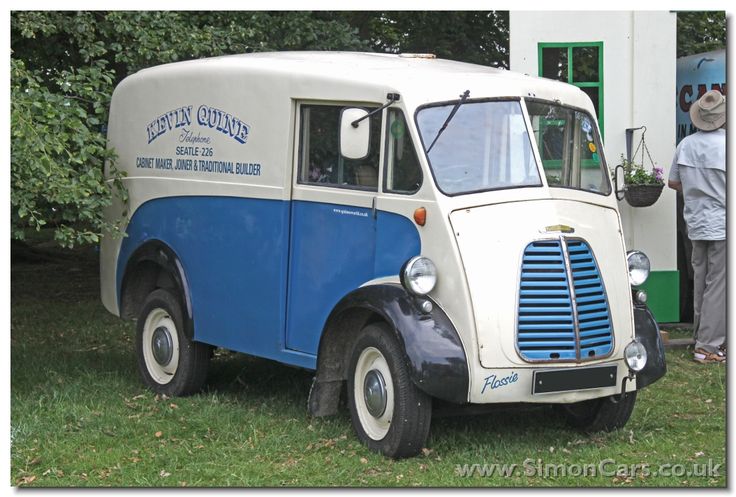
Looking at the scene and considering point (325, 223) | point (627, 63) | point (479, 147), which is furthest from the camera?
point (627, 63)

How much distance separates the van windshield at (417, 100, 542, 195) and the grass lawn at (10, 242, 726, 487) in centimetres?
159

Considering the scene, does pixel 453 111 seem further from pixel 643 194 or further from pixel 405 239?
pixel 643 194

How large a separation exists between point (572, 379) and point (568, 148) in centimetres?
151

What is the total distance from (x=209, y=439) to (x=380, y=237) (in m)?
1.70

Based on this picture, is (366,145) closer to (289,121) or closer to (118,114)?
(289,121)

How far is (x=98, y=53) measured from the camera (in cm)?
970

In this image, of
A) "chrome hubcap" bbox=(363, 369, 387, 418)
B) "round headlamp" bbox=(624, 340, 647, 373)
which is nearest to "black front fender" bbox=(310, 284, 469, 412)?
"chrome hubcap" bbox=(363, 369, 387, 418)

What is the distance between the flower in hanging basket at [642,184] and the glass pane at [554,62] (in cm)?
101

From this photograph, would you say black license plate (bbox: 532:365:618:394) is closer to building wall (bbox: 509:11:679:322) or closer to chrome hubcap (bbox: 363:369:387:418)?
chrome hubcap (bbox: 363:369:387:418)

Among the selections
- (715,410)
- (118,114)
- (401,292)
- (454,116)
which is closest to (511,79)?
(454,116)

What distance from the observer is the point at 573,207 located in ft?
22.0

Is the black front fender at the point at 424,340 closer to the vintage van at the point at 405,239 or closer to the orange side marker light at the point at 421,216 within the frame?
the vintage van at the point at 405,239
